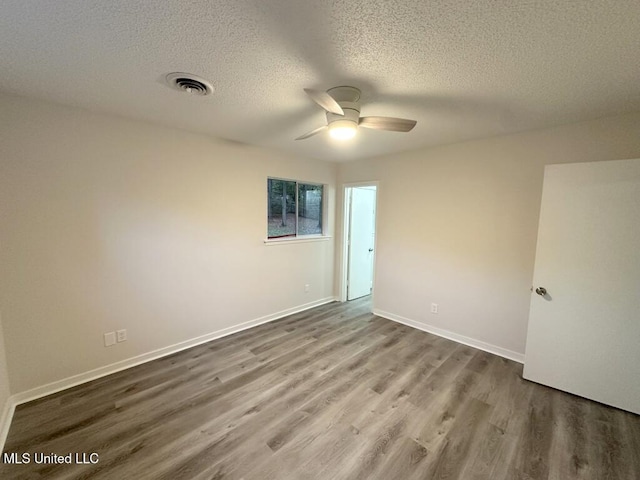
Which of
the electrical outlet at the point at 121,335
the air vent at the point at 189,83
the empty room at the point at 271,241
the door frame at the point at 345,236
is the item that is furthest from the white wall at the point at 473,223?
the electrical outlet at the point at 121,335

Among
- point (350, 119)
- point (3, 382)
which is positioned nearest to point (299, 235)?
point (350, 119)

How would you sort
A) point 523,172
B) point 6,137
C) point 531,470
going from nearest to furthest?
point 531,470 < point 6,137 < point 523,172

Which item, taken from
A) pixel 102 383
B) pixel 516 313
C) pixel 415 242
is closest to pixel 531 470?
pixel 516 313

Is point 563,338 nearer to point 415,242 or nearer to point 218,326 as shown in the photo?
point 415,242

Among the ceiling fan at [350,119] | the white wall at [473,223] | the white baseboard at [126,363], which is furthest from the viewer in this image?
the white wall at [473,223]

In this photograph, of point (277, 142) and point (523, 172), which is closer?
point (523, 172)

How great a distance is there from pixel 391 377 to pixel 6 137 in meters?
3.62

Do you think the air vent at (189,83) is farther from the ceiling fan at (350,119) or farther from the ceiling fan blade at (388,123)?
the ceiling fan blade at (388,123)

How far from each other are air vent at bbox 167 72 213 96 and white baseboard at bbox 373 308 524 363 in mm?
3473

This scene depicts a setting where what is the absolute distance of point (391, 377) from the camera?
2.47 metres

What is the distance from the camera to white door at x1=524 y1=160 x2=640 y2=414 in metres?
2.03

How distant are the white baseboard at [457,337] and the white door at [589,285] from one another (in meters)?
0.37

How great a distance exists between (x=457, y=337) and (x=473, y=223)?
1.40 m

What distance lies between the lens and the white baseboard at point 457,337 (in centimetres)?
281
